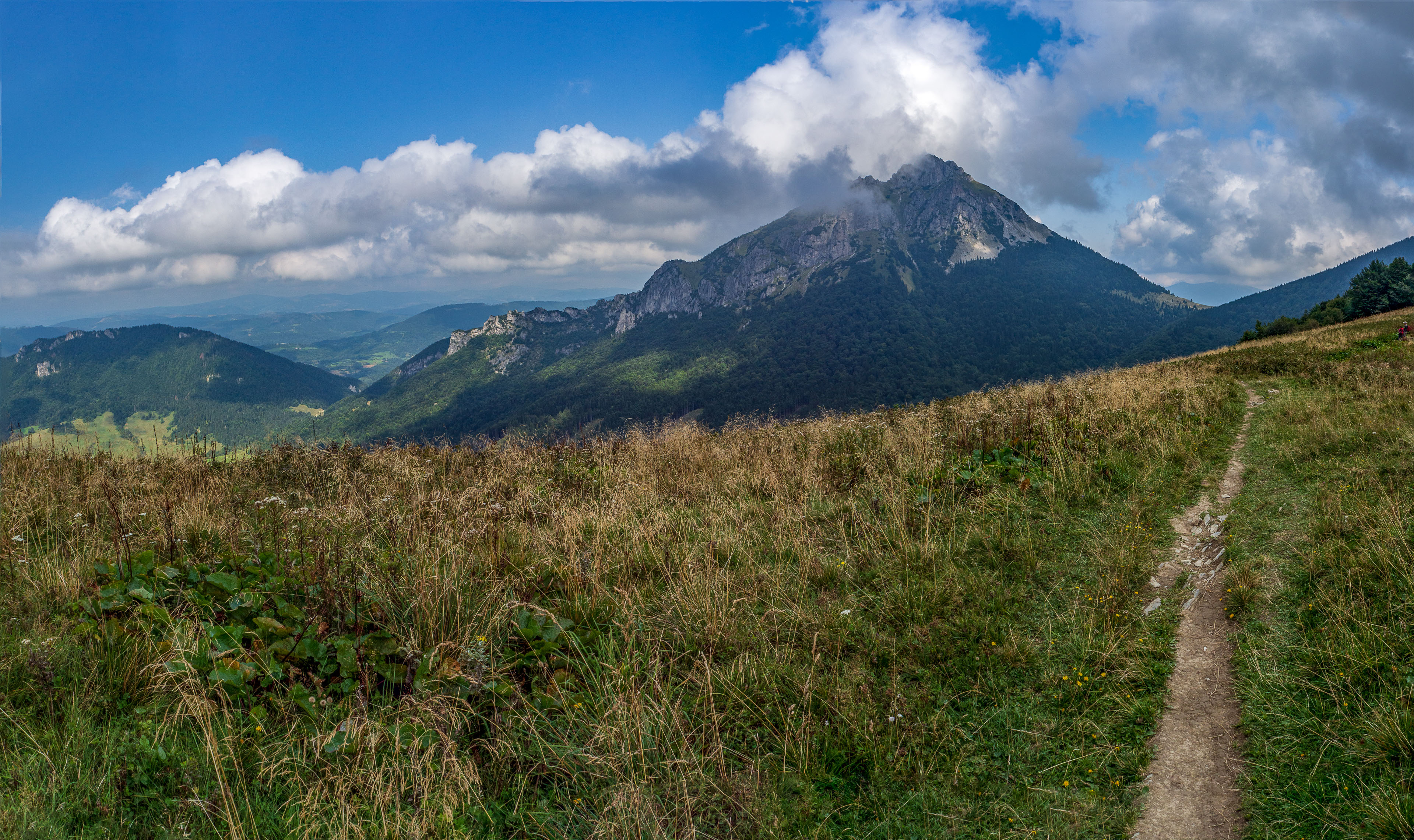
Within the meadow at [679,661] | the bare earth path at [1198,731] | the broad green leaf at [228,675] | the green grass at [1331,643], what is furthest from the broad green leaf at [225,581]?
the green grass at [1331,643]

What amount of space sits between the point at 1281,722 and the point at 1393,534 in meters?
2.62

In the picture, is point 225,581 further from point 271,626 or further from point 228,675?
point 228,675

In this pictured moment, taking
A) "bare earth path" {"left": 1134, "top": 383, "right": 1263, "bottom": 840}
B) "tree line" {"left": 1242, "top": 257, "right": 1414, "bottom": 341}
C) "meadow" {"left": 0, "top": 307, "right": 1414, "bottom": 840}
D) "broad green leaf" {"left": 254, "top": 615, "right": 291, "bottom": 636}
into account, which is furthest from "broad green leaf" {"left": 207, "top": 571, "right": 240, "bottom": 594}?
"tree line" {"left": 1242, "top": 257, "right": 1414, "bottom": 341}

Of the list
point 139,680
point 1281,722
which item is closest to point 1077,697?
point 1281,722

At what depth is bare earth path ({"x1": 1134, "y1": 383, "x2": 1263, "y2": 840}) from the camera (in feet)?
9.45

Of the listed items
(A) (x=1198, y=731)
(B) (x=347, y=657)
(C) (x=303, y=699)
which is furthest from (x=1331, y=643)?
(C) (x=303, y=699)

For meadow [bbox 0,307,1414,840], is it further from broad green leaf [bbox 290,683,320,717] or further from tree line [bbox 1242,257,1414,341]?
tree line [bbox 1242,257,1414,341]

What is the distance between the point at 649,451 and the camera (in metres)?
10.1

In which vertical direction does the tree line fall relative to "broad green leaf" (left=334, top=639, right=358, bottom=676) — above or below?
above

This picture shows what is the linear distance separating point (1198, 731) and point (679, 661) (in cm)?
328

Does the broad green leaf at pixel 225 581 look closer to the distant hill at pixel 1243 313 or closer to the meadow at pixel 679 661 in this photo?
the meadow at pixel 679 661

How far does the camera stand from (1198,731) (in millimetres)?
3381

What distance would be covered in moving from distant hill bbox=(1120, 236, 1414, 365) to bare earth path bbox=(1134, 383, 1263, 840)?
488ft

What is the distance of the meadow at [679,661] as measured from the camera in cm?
288
